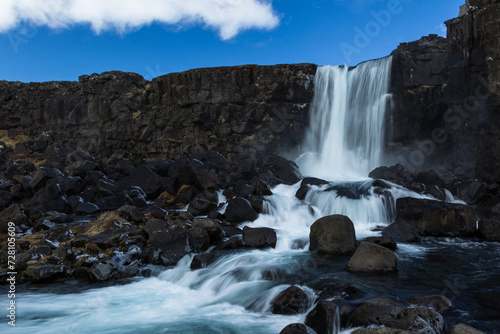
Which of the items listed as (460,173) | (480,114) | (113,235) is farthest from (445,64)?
(113,235)

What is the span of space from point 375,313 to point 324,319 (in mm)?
802

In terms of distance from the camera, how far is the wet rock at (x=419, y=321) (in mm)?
5316

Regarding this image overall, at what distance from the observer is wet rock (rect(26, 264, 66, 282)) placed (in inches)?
366

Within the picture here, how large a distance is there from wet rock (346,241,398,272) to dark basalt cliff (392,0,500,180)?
1415cm

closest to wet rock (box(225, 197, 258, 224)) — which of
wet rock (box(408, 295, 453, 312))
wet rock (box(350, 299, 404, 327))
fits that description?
wet rock (box(408, 295, 453, 312))

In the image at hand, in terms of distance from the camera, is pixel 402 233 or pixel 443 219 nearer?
pixel 402 233

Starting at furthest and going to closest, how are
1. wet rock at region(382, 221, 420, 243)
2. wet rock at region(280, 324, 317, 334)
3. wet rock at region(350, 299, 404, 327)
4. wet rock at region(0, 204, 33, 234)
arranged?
1. wet rock at region(0, 204, 33, 234)
2. wet rock at region(382, 221, 420, 243)
3. wet rock at region(350, 299, 404, 327)
4. wet rock at region(280, 324, 317, 334)

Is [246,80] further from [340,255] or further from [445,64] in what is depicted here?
[340,255]

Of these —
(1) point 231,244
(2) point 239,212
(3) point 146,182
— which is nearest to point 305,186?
(2) point 239,212

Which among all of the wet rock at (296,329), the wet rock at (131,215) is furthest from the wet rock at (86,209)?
the wet rock at (296,329)

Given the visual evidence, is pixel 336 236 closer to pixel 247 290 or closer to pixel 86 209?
pixel 247 290

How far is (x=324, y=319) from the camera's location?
236 inches

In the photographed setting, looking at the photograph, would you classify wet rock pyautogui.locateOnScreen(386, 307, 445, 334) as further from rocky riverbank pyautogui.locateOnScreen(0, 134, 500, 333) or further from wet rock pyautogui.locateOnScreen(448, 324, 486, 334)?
wet rock pyautogui.locateOnScreen(448, 324, 486, 334)

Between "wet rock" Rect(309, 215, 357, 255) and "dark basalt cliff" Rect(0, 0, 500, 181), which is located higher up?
"dark basalt cliff" Rect(0, 0, 500, 181)
